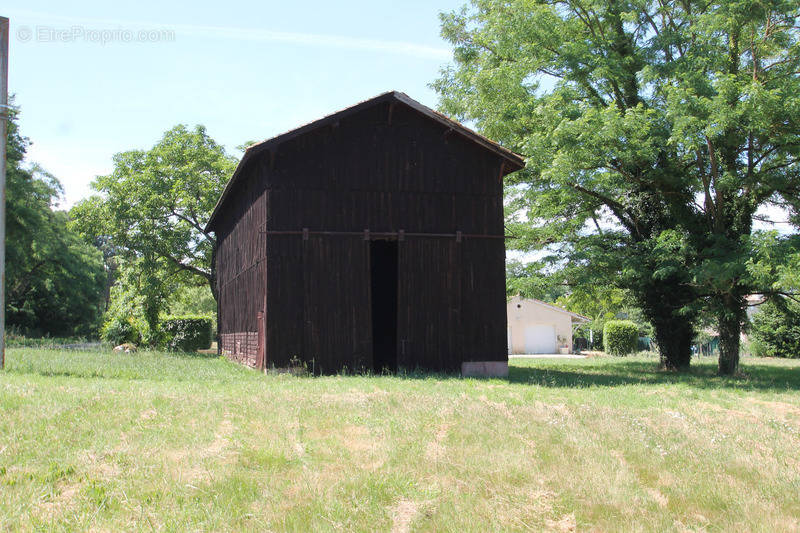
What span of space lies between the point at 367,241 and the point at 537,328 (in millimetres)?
34651

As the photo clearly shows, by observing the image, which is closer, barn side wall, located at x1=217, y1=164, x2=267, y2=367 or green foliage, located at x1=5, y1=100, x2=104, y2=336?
barn side wall, located at x1=217, y1=164, x2=267, y2=367

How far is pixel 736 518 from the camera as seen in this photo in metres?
6.60

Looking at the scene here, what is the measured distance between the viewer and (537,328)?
49.4 metres

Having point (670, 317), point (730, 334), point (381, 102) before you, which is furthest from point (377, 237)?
point (730, 334)

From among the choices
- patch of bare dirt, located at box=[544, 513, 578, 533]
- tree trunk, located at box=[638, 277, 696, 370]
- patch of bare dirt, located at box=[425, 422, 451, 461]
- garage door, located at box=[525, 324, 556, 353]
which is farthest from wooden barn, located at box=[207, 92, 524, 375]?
garage door, located at box=[525, 324, 556, 353]

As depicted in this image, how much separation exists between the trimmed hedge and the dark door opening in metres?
15.2

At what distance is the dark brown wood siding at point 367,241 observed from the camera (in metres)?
16.2

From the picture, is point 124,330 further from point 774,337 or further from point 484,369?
point 774,337

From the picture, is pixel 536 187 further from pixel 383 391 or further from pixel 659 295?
pixel 383 391

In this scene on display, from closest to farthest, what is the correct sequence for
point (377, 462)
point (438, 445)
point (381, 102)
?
point (377, 462) < point (438, 445) < point (381, 102)

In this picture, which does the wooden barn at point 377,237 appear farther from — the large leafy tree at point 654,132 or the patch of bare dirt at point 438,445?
the patch of bare dirt at point 438,445

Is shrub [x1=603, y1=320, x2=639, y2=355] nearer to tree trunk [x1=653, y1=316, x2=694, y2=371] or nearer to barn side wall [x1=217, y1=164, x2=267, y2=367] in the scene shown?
tree trunk [x1=653, y1=316, x2=694, y2=371]

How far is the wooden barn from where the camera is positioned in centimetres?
1623

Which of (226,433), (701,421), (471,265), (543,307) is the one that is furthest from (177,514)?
(543,307)
